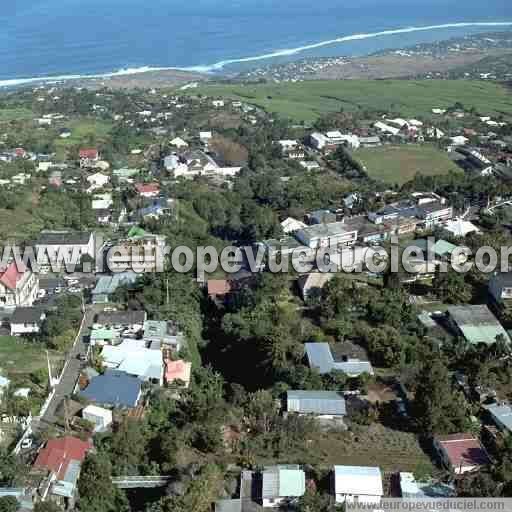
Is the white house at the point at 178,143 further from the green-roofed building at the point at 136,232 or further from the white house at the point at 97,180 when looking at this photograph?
the green-roofed building at the point at 136,232

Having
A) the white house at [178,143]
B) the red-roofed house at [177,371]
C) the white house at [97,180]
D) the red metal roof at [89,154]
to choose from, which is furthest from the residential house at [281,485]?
the white house at [178,143]

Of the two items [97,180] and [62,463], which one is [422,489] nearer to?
[62,463]

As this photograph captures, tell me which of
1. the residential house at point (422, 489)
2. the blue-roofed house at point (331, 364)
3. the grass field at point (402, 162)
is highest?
the blue-roofed house at point (331, 364)

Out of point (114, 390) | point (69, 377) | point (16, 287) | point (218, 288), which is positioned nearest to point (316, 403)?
point (114, 390)

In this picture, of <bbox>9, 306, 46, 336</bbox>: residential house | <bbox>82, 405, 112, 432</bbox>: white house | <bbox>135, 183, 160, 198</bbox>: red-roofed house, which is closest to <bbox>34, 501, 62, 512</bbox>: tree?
<bbox>82, 405, 112, 432</bbox>: white house

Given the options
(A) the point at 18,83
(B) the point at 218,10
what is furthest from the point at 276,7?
(A) the point at 18,83

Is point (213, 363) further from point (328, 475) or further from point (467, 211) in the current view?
point (467, 211)
